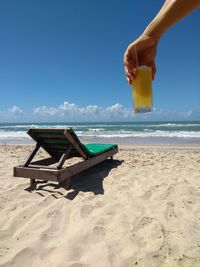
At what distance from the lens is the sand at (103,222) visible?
103 inches

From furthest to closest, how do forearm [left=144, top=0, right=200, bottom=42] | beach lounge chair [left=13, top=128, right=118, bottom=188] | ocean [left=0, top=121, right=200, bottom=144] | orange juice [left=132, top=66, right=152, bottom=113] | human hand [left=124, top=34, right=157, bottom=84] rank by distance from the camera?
ocean [left=0, top=121, right=200, bottom=144]
beach lounge chair [left=13, top=128, right=118, bottom=188]
orange juice [left=132, top=66, right=152, bottom=113]
human hand [left=124, top=34, right=157, bottom=84]
forearm [left=144, top=0, right=200, bottom=42]

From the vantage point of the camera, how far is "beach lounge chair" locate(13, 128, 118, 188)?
457 cm

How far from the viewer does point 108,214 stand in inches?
141

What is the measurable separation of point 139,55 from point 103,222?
8.35 ft

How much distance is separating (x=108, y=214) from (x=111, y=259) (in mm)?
990

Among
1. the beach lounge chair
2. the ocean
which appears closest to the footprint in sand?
the beach lounge chair

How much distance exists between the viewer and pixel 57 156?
6.03 meters

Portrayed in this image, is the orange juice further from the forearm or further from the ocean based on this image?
the ocean

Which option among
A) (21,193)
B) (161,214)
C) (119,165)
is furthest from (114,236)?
(119,165)

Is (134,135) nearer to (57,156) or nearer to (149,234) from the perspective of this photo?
(57,156)

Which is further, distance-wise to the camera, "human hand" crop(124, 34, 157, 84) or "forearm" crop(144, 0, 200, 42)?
"human hand" crop(124, 34, 157, 84)

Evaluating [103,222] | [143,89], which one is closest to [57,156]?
[103,222]

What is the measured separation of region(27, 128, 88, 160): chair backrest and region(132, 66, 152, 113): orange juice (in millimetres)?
3383

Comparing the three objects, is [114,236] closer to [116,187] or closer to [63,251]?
[63,251]
